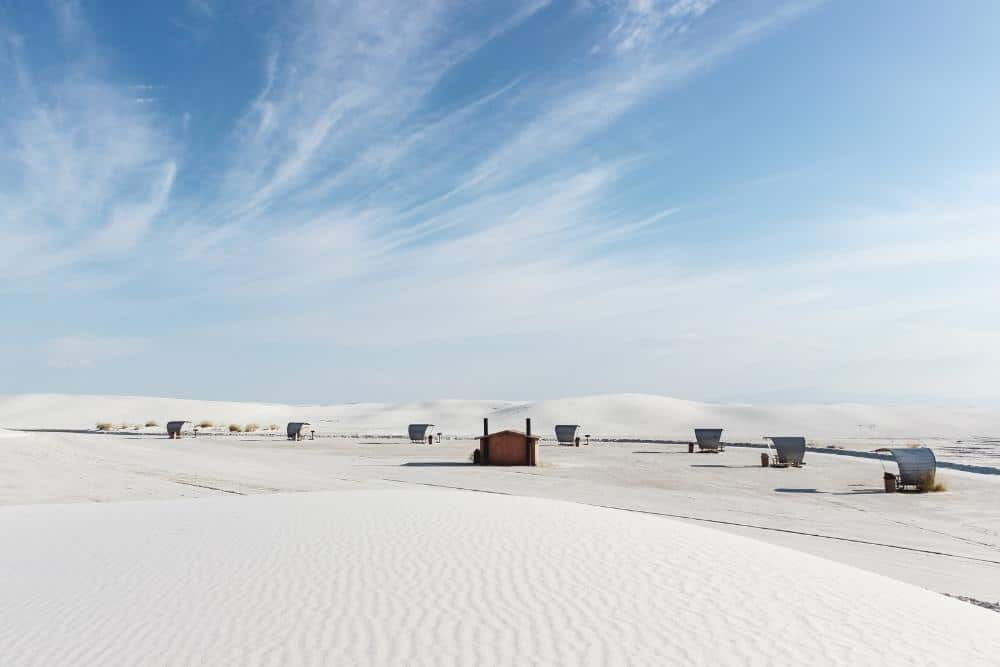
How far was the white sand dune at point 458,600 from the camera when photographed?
5.54 m

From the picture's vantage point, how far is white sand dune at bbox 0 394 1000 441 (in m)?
77.4

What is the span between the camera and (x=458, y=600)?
6672 millimetres

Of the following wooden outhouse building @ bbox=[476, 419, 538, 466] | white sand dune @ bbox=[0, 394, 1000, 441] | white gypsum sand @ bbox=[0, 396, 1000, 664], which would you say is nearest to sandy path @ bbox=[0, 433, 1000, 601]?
white gypsum sand @ bbox=[0, 396, 1000, 664]

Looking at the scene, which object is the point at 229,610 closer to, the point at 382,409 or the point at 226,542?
the point at 226,542

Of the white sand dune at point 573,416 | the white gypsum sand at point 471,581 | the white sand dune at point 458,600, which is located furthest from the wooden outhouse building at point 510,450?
the white sand dune at point 573,416

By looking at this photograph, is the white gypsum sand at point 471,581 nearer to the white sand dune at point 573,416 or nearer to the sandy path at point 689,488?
the sandy path at point 689,488

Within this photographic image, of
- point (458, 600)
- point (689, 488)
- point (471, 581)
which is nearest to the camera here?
point (458, 600)

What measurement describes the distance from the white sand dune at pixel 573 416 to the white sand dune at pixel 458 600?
195 feet

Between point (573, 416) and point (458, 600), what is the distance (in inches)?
3290

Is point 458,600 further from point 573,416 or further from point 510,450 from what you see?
point 573,416

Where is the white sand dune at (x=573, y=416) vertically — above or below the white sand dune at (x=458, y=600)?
above

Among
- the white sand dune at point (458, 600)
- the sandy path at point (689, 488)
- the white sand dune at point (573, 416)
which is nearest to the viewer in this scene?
the white sand dune at point (458, 600)

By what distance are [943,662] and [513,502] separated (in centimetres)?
843

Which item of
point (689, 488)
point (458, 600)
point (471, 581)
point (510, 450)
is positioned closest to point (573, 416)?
point (510, 450)
